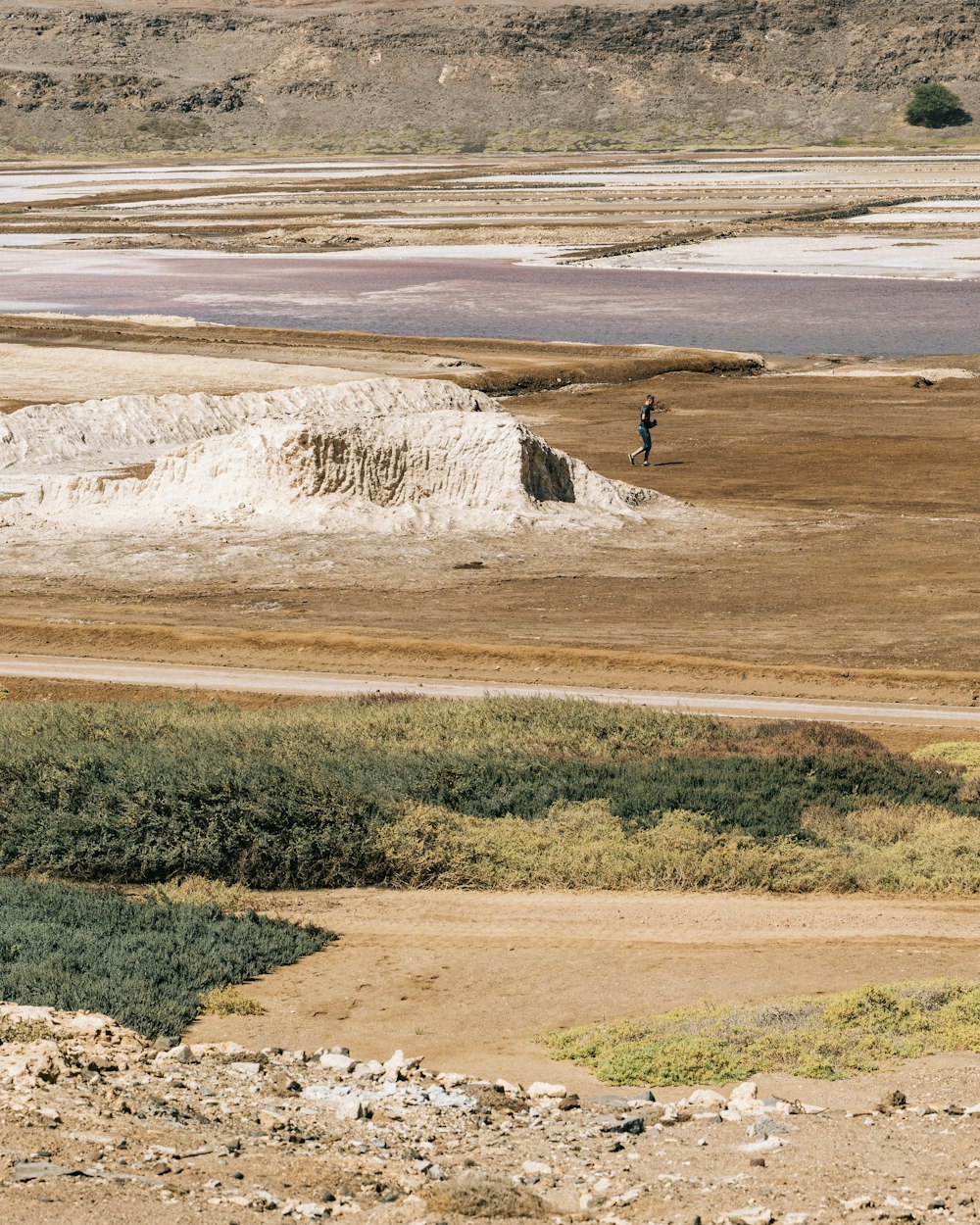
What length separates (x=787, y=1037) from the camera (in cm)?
1143

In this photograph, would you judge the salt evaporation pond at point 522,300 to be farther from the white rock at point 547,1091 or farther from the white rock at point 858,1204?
the white rock at point 858,1204

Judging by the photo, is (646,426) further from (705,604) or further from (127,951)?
(127,951)

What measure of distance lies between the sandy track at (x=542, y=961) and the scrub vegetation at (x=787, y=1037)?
0.35 metres

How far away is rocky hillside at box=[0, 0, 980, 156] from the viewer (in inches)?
7013

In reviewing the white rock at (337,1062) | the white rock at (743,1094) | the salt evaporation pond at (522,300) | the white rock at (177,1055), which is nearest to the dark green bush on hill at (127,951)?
the white rock at (177,1055)

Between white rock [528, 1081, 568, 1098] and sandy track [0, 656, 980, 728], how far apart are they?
459 inches

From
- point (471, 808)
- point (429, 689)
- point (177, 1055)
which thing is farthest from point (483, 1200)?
point (429, 689)

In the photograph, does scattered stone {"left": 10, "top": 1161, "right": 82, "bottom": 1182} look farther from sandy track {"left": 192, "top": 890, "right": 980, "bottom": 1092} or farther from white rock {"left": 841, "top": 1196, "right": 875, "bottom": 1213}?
white rock {"left": 841, "top": 1196, "right": 875, "bottom": 1213}

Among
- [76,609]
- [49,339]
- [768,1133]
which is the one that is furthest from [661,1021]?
[49,339]

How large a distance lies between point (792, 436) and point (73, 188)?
111 m

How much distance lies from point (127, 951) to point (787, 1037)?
514cm

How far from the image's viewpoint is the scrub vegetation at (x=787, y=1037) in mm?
11094

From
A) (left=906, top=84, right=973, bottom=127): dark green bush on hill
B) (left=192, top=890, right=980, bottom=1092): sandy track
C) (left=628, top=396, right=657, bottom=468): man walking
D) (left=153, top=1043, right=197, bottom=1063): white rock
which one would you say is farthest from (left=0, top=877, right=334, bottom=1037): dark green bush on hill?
(left=906, top=84, right=973, bottom=127): dark green bush on hill

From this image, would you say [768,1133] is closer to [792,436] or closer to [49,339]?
[792,436]
